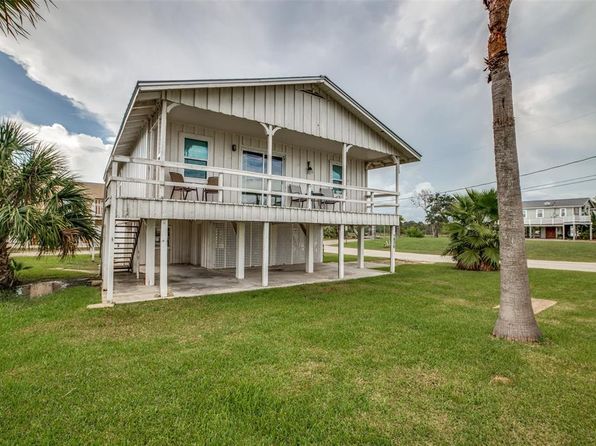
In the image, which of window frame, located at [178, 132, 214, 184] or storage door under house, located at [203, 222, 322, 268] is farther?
storage door under house, located at [203, 222, 322, 268]

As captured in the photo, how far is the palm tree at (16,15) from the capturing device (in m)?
3.13

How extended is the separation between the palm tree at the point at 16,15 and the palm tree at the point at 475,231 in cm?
1426

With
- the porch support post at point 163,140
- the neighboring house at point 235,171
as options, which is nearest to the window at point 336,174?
the neighboring house at point 235,171

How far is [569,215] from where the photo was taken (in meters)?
45.0

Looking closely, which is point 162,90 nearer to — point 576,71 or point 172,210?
point 172,210

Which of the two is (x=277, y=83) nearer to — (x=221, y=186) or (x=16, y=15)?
(x=221, y=186)

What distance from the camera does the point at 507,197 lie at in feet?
16.5

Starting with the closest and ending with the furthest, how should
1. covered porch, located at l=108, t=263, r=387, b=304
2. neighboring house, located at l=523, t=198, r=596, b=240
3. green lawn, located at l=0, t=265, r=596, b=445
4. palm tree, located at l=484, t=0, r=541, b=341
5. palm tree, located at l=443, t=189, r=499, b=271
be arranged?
green lawn, located at l=0, t=265, r=596, b=445 < palm tree, located at l=484, t=0, r=541, b=341 < covered porch, located at l=108, t=263, r=387, b=304 < palm tree, located at l=443, t=189, r=499, b=271 < neighboring house, located at l=523, t=198, r=596, b=240

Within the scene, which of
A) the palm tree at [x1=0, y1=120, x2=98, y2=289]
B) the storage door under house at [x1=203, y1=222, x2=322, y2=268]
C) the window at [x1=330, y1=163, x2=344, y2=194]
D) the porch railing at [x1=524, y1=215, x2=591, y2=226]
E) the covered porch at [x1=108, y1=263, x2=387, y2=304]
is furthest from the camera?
the porch railing at [x1=524, y1=215, x2=591, y2=226]

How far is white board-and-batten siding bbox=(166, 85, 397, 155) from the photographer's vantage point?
29.2ft

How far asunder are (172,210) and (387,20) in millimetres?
11216

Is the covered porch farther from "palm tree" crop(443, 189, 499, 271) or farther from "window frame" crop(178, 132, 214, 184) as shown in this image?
"palm tree" crop(443, 189, 499, 271)

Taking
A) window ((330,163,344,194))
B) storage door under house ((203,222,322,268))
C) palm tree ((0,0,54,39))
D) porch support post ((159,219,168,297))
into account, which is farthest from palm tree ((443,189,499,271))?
palm tree ((0,0,54,39))

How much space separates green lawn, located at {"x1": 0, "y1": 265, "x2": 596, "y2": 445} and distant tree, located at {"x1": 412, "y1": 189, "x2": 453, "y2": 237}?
4986cm
